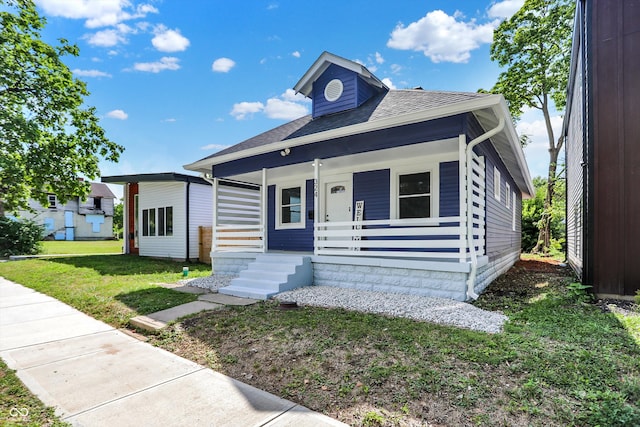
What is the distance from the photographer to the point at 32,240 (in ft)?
53.7

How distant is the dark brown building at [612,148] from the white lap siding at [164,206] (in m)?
12.0

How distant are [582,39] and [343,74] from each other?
4680 millimetres

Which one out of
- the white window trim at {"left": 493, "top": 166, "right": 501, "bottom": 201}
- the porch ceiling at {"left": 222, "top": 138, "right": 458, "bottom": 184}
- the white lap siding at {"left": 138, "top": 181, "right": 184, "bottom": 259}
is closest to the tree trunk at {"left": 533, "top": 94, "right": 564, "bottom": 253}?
the white window trim at {"left": 493, "top": 166, "right": 501, "bottom": 201}

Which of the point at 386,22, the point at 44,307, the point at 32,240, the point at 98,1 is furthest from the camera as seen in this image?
the point at 32,240

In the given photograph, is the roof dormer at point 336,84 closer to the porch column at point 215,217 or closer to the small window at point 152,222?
the porch column at point 215,217

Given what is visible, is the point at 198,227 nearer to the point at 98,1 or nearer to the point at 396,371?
the point at 98,1

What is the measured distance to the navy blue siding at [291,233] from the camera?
9.18m

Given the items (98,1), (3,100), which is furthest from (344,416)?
(3,100)

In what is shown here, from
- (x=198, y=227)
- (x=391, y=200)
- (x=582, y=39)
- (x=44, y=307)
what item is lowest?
(x=44, y=307)

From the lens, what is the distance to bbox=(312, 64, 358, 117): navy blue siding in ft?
25.6

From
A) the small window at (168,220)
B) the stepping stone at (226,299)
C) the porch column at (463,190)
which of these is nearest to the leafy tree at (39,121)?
the small window at (168,220)

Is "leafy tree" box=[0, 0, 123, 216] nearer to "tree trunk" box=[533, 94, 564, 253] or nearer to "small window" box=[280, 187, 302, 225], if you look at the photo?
"small window" box=[280, 187, 302, 225]

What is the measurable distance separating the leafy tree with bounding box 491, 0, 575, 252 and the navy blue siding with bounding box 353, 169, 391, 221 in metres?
11.0

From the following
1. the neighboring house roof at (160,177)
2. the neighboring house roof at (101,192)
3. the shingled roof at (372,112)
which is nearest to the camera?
the shingled roof at (372,112)
